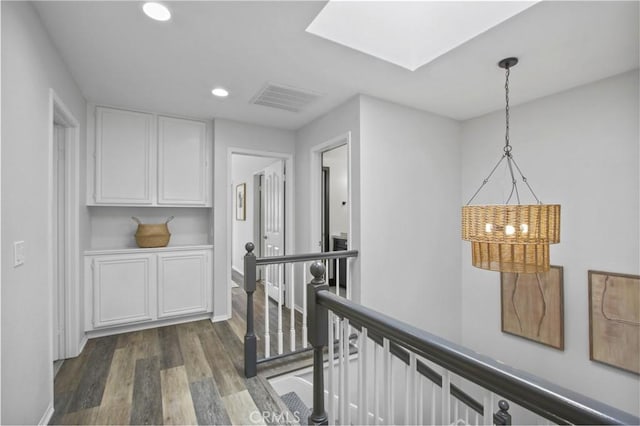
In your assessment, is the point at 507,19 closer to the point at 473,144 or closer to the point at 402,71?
the point at 402,71

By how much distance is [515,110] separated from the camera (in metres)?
3.23

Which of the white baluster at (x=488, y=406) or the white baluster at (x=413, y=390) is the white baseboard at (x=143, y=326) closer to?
the white baluster at (x=413, y=390)

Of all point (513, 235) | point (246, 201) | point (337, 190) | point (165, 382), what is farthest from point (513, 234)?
point (246, 201)

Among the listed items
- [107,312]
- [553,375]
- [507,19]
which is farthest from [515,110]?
[107,312]

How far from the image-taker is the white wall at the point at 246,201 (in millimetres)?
5712

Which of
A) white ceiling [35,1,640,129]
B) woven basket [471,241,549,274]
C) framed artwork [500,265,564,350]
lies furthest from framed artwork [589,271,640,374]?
white ceiling [35,1,640,129]

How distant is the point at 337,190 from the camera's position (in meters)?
5.57

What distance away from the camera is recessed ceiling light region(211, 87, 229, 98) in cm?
280

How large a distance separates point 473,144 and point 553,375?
98.8 inches

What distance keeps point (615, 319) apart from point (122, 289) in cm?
454

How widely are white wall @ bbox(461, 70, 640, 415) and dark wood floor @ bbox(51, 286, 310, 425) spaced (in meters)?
2.39

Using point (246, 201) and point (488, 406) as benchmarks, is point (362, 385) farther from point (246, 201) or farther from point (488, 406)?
point (246, 201)

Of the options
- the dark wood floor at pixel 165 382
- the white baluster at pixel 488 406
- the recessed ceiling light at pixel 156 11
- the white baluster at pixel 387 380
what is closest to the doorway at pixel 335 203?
the dark wood floor at pixel 165 382

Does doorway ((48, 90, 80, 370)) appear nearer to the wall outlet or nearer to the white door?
the wall outlet
